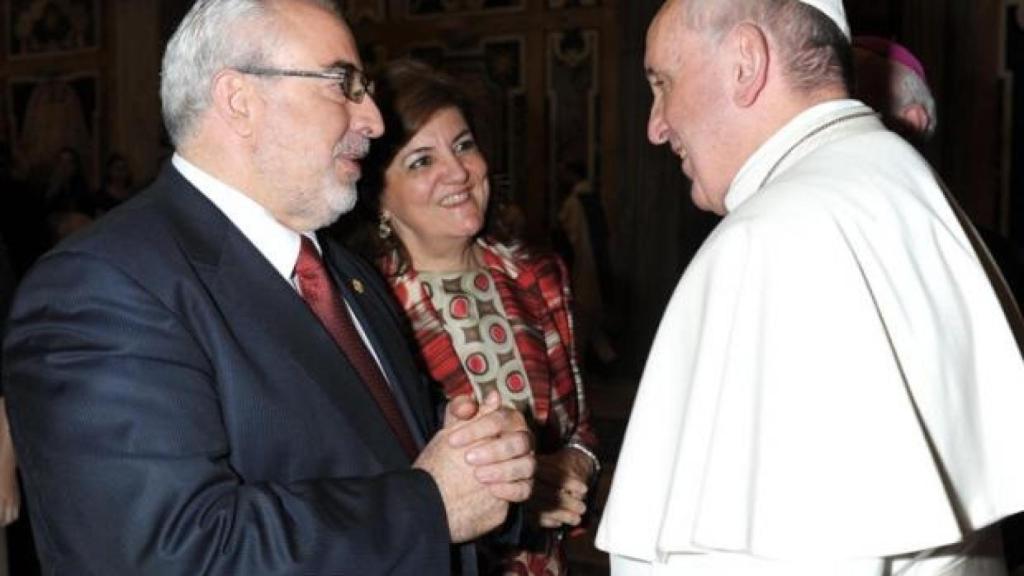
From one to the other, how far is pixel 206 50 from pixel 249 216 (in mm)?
318

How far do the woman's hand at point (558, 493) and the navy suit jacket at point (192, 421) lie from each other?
2.69 ft

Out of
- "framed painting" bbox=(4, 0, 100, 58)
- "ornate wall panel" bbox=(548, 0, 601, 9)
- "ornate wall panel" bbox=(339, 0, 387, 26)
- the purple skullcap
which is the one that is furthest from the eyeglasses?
"framed painting" bbox=(4, 0, 100, 58)

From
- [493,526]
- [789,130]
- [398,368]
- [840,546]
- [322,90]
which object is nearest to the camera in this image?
[840,546]

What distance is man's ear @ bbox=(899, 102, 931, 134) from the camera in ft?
11.6

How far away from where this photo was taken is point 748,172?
2227 millimetres

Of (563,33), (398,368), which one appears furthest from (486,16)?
(398,368)

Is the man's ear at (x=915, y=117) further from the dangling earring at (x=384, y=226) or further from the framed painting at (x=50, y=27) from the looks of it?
the framed painting at (x=50, y=27)

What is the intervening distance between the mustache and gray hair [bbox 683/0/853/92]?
699 millimetres

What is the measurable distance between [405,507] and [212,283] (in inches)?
19.8

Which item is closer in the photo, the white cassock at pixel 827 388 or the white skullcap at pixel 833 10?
the white cassock at pixel 827 388

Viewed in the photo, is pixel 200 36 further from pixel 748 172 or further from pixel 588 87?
pixel 588 87

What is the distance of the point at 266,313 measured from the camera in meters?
2.33

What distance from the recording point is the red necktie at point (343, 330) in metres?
2.50

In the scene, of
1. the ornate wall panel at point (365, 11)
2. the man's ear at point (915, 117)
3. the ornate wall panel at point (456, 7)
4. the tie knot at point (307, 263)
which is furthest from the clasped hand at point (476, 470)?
the ornate wall panel at point (365, 11)
